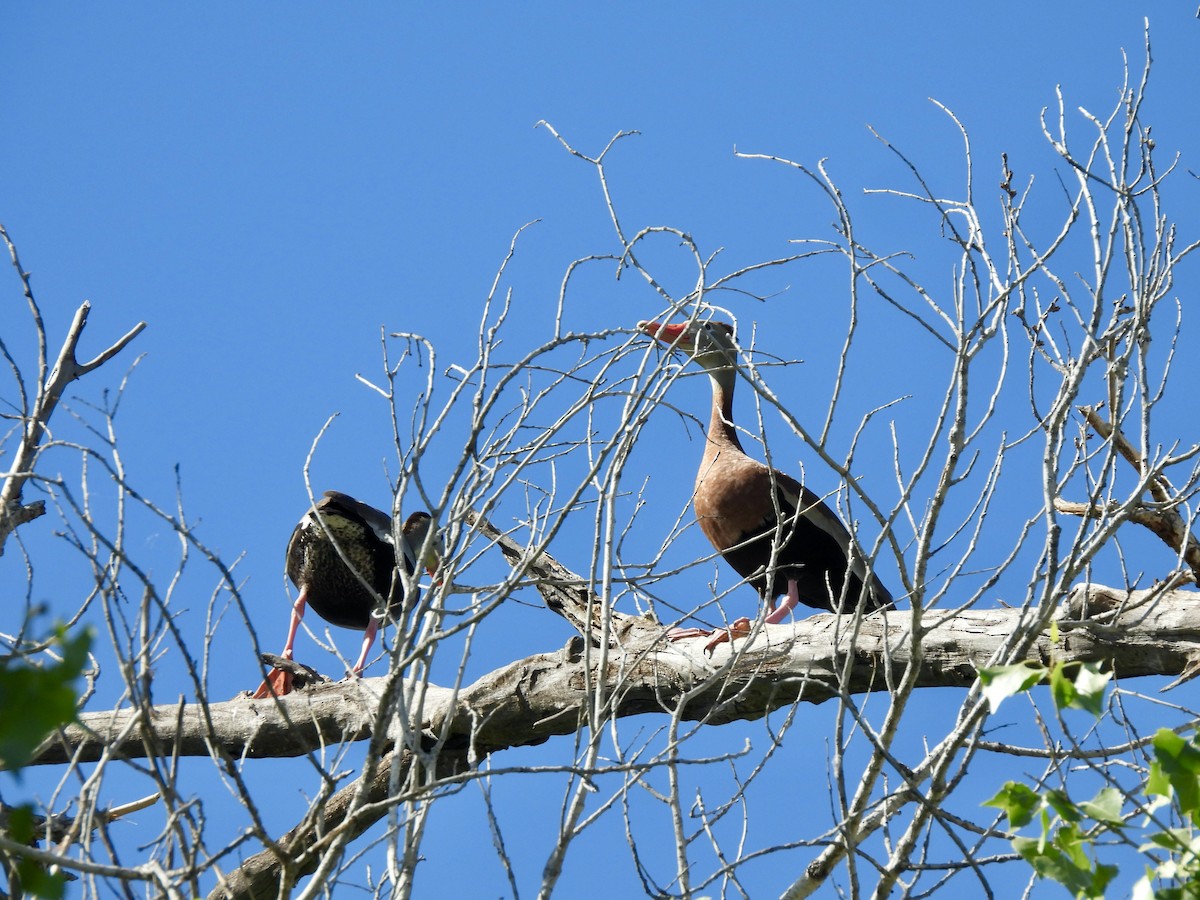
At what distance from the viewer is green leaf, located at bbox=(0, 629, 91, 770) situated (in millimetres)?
805

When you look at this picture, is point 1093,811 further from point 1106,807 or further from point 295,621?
point 295,621

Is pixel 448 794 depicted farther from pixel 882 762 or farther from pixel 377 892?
pixel 882 762

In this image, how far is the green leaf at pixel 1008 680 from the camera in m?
1.58

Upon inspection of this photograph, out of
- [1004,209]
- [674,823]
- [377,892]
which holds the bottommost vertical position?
[377,892]

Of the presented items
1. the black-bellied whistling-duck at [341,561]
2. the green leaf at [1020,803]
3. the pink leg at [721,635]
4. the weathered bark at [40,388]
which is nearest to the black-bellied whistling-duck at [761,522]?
the pink leg at [721,635]

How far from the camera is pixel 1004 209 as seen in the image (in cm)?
284

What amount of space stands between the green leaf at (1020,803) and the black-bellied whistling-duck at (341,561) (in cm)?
440

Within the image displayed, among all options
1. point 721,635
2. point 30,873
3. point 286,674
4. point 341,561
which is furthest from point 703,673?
point 30,873

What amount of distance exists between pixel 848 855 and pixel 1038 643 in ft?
Answer: 4.53

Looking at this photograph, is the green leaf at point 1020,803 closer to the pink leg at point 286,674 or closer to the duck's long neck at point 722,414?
the pink leg at point 286,674

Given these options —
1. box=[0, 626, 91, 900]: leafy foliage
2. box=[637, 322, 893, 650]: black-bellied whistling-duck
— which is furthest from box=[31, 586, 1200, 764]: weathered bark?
box=[0, 626, 91, 900]: leafy foliage

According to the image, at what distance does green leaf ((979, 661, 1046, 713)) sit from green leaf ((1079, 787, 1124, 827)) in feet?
0.57

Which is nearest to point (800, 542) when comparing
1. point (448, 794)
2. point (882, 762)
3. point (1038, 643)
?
point (1038, 643)

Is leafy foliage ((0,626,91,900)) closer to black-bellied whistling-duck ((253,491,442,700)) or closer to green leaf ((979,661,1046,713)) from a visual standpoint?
green leaf ((979,661,1046,713))
